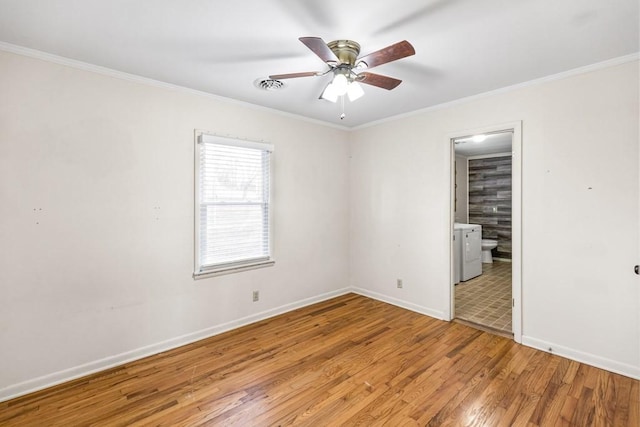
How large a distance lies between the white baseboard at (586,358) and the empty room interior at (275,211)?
0.04 feet

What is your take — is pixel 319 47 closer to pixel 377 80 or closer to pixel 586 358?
pixel 377 80

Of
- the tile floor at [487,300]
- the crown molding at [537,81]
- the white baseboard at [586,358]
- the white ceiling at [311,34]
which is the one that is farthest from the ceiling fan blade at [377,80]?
the tile floor at [487,300]

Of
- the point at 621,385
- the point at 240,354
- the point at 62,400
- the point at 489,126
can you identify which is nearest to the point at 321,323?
the point at 240,354

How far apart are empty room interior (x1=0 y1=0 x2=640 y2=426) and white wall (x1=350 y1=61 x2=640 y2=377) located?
Answer: 2cm

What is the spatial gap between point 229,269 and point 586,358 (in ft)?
11.3

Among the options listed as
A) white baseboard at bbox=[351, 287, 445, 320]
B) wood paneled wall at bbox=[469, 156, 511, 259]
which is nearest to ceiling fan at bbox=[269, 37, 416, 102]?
white baseboard at bbox=[351, 287, 445, 320]

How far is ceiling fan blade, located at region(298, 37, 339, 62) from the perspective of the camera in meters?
1.68

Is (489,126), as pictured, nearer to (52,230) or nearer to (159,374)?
(159,374)

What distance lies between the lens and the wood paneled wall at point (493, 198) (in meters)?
6.98

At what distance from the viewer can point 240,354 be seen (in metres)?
2.88

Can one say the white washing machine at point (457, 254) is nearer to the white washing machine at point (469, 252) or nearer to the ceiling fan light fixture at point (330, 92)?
the white washing machine at point (469, 252)

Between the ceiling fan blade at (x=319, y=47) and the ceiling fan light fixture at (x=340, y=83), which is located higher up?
the ceiling fan blade at (x=319, y=47)

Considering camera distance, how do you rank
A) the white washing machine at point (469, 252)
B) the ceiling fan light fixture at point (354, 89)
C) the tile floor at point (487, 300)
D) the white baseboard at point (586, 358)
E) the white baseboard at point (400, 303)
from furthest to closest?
the white washing machine at point (469, 252) → the white baseboard at point (400, 303) → the tile floor at point (487, 300) → the white baseboard at point (586, 358) → the ceiling fan light fixture at point (354, 89)

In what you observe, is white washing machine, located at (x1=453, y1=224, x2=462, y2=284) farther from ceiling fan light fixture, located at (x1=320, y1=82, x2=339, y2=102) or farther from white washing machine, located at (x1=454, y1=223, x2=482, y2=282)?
ceiling fan light fixture, located at (x1=320, y1=82, x2=339, y2=102)
